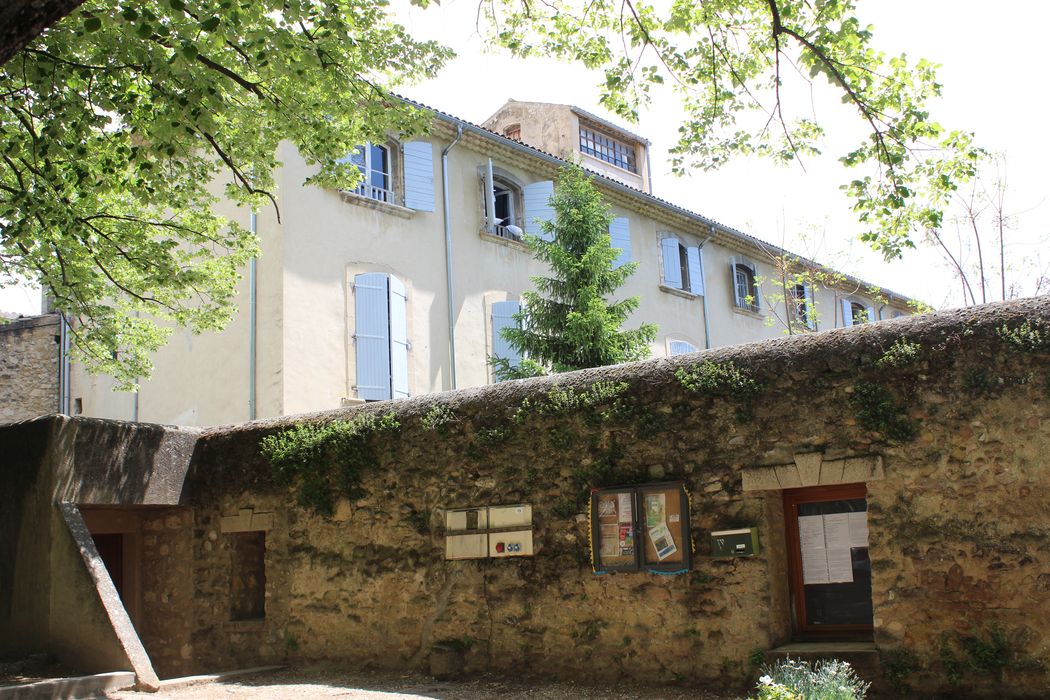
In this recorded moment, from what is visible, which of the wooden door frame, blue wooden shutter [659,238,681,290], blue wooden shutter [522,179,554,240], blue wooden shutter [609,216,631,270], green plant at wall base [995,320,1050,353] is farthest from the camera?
blue wooden shutter [659,238,681,290]

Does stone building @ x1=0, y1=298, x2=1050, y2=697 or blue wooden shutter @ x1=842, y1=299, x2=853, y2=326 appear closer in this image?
stone building @ x1=0, y1=298, x2=1050, y2=697

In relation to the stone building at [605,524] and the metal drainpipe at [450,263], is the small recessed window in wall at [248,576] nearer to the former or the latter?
the stone building at [605,524]

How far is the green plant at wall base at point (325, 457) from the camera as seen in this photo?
29.7 feet

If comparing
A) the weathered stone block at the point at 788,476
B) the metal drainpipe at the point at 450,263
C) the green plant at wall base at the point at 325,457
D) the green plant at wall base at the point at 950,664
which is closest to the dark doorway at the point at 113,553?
the green plant at wall base at the point at 325,457

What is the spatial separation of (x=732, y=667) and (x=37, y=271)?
8301 mm

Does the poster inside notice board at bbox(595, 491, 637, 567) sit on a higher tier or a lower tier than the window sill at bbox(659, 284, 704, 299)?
lower

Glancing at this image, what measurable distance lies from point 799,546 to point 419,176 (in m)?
9.54

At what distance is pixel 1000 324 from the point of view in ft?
20.8

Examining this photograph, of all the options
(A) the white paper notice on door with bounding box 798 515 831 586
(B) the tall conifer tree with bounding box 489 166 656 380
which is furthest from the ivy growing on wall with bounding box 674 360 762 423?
(B) the tall conifer tree with bounding box 489 166 656 380

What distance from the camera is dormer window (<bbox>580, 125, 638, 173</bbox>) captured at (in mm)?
23094

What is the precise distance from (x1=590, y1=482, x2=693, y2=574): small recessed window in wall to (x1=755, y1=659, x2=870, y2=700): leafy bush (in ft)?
3.52

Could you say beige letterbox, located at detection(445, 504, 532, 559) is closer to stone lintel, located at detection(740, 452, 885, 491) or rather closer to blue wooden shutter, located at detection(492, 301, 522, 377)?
stone lintel, located at detection(740, 452, 885, 491)

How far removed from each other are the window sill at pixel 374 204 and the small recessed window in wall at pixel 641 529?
7871 mm

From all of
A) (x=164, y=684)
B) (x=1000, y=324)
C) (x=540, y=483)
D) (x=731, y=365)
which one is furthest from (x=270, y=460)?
(x=1000, y=324)
